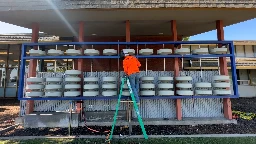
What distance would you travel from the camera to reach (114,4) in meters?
7.02

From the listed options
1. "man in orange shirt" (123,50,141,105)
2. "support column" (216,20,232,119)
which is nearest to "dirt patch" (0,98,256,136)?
"support column" (216,20,232,119)

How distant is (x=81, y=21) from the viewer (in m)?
→ 8.45

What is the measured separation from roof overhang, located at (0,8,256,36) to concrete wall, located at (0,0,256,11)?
206mm

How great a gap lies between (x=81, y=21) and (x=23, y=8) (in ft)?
7.43

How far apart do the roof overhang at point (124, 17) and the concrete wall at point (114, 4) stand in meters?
0.21

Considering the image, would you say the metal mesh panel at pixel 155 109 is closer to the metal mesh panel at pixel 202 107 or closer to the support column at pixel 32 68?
the metal mesh panel at pixel 202 107

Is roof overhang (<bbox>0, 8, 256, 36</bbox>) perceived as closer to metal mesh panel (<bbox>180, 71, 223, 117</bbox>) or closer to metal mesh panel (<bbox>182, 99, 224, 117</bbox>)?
metal mesh panel (<bbox>180, 71, 223, 117</bbox>)

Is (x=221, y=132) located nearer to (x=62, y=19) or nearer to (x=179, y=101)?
(x=179, y=101)

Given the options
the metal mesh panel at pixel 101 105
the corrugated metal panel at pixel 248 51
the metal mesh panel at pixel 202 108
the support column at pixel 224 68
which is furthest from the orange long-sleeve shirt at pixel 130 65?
the corrugated metal panel at pixel 248 51

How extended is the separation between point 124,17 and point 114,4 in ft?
3.61

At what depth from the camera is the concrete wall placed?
7012 millimetres

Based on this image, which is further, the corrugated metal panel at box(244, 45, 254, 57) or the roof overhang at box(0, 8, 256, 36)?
the corrugated metal panel at box(244, 45, 254, 57)

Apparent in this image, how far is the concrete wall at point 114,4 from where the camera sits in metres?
7.01

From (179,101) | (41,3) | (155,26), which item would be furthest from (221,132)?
(41,3)
